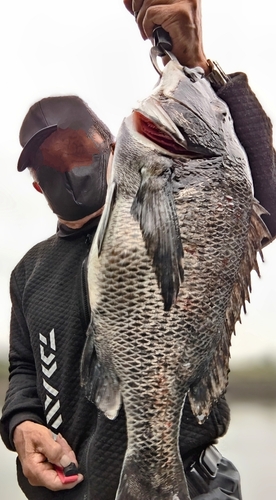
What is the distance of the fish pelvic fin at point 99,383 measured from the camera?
2.71 feet

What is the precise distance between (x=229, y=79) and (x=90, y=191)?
0.40 m

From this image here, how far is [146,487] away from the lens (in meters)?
0.78

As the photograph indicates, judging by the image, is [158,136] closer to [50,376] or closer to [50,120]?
[50,120]

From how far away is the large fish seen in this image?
801 mm

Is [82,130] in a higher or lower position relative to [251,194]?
higher

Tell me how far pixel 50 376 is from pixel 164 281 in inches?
17.8

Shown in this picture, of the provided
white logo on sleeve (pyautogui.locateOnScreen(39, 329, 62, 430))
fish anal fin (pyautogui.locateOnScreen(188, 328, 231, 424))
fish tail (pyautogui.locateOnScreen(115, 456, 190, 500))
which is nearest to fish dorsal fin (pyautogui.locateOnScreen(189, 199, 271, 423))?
fish anal fin (pyautogui.locateOnScreen(188, 328, 231, 424))

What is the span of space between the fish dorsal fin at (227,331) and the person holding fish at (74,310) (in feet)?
0.29

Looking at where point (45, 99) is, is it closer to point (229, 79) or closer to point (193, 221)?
point (229, 79)

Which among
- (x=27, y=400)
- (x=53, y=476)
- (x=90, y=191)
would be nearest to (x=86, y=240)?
(x=90, y=191)

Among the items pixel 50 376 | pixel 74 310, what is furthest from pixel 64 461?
pixel 74 310

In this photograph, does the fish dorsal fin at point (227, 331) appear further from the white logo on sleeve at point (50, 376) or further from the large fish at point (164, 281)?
the white logo on sleeve at point (50, 376)

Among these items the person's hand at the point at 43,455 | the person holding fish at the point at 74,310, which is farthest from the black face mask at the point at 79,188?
the person's hand at the point at 43,455

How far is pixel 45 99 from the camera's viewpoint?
1271 millimetres
